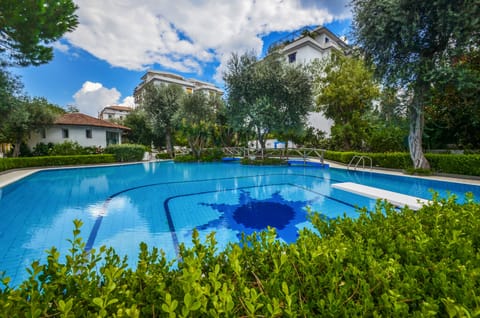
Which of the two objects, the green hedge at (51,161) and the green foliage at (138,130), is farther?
the green foliage at (138,130)

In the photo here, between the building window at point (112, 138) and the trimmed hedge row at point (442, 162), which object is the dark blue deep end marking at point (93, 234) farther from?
the building window at point (112, 138)

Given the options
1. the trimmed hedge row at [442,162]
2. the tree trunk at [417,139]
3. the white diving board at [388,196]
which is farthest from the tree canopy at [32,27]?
the trimmed hedge row at [442,162]

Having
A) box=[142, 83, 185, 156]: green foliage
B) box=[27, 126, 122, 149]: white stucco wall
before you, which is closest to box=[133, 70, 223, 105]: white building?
box=[142, 83, 185, 156]: green foliage

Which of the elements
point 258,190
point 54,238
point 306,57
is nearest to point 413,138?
point 258,190

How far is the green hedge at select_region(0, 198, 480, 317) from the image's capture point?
3.18 ft

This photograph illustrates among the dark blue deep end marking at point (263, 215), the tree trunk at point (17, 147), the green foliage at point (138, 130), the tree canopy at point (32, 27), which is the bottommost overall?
the dark blue deep end marking at point (263, 215)

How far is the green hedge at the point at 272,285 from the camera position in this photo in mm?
968

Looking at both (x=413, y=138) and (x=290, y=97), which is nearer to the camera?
(x=413, y=138)

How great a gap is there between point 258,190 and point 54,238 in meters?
6.84

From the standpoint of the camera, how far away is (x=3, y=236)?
4.60m

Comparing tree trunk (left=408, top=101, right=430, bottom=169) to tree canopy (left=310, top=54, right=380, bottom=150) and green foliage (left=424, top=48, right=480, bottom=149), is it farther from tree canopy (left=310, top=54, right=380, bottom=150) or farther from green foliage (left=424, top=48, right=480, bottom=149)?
tree canopy (left=310, top=54, right=380, bottom=150)

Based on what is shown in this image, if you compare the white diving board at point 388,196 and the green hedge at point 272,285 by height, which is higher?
the green hedge at point 272,285

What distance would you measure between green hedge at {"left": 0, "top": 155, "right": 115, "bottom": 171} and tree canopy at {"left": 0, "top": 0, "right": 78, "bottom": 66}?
7.29 meters

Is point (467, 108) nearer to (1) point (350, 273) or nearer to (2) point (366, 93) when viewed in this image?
(2) point (366, 93)
